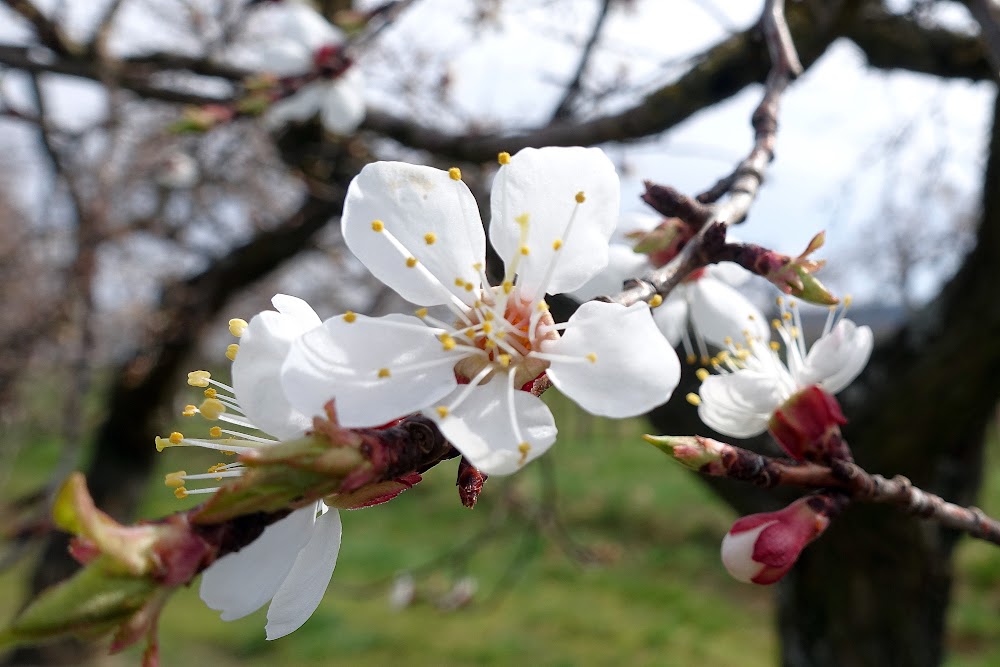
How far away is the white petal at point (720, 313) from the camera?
2.87ft

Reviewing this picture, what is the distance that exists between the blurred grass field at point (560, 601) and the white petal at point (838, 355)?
242cm

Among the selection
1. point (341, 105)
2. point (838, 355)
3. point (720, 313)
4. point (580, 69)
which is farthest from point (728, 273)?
point (580, 69)

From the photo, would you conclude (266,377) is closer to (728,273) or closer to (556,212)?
(556,212)

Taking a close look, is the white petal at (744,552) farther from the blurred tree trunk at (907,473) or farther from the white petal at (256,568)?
the blurred tree trunk at (907,473)

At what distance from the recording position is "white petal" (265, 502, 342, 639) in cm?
53

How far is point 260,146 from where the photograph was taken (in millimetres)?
3611

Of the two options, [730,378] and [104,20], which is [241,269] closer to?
[104,20]

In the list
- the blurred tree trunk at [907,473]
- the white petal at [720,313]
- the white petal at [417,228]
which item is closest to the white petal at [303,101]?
the blurred tree trunk at [907,473]

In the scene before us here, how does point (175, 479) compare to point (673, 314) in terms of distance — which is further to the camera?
point (673, 314)

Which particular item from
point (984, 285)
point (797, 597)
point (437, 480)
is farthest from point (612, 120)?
point (437, 480)

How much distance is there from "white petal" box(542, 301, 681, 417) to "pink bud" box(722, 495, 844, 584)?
191 mm

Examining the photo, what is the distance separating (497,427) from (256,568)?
17 centimetres

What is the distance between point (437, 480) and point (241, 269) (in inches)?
160

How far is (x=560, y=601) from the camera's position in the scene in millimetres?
4668
